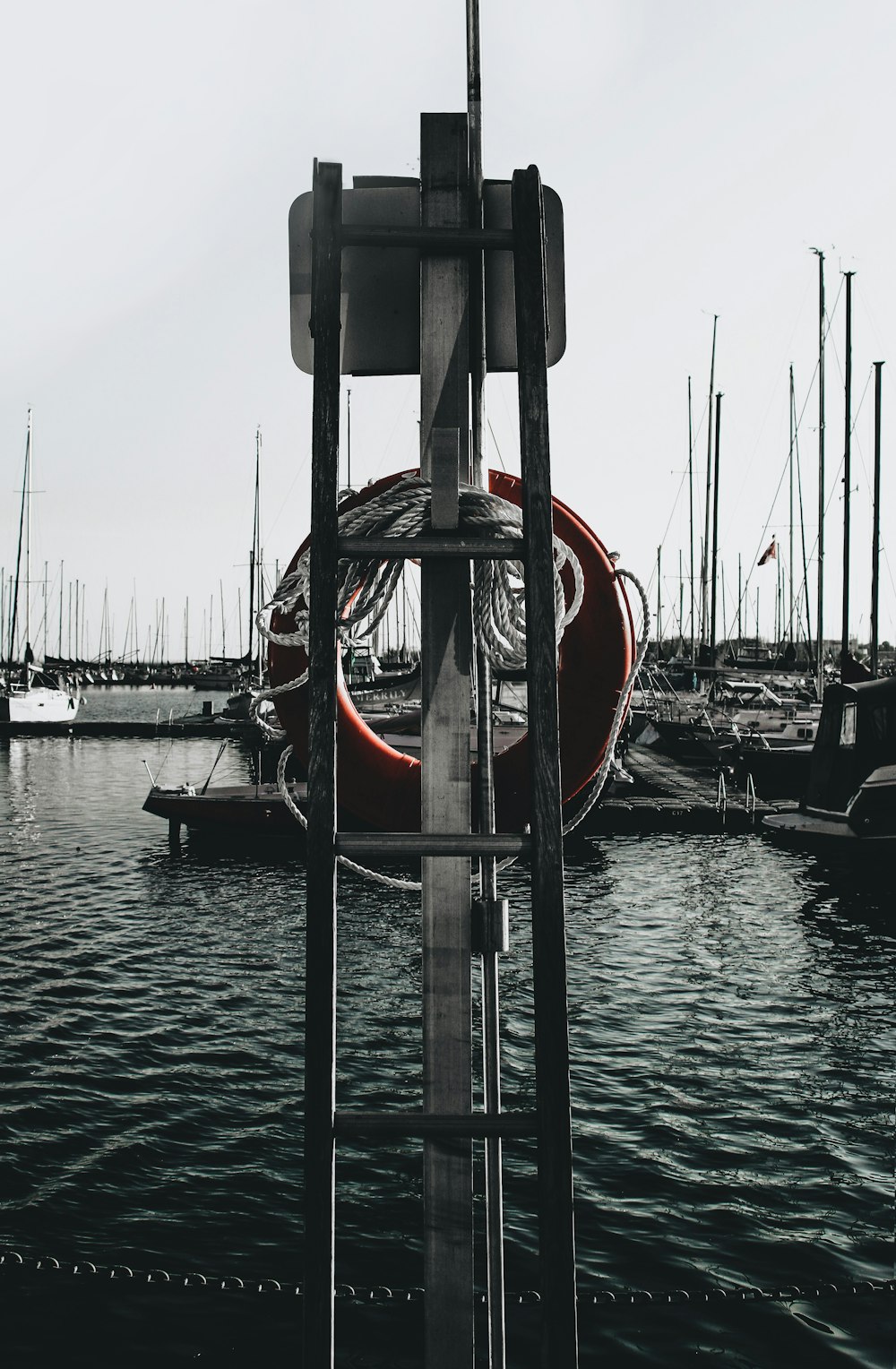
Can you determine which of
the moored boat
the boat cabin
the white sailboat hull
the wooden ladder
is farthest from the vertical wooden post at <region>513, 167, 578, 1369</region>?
the white sailboat hull

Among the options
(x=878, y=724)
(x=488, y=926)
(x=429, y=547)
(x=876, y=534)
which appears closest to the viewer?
(x=429, y=547)

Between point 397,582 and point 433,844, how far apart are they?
915 mm

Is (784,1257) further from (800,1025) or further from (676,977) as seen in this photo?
(676,977)

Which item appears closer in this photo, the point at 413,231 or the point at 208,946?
the point at 413,231


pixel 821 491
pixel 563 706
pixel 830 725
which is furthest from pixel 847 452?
pixel 563 706

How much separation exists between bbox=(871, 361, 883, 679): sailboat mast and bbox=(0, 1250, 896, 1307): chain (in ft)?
77.2

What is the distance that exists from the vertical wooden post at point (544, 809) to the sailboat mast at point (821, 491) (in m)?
29.5

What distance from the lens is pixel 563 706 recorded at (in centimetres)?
297

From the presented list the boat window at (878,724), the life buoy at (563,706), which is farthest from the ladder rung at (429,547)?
the boat window at (878,724)

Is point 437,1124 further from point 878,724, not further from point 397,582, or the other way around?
point 878,724

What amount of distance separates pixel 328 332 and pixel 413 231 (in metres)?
0.32

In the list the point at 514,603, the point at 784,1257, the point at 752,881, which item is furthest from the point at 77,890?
the point at 514,603

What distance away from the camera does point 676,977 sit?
12266 millimetres

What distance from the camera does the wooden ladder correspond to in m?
2.09
